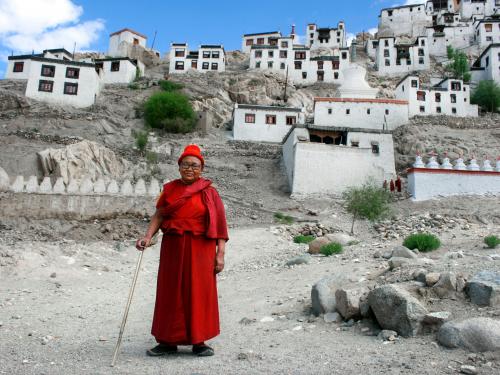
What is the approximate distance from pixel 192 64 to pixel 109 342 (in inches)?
2044

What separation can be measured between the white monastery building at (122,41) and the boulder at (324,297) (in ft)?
191

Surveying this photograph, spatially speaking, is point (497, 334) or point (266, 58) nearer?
point (497, 334)

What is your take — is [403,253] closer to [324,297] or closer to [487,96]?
[324,297]

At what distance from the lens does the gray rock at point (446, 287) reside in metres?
5.55

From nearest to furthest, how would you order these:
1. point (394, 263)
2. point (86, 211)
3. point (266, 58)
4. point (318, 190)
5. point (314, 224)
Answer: point (394, 263) < point (86, 211) < point (314, 224) < point (318, 190) < point (266, 58)

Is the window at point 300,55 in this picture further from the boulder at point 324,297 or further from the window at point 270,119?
the boulder at point 324,297

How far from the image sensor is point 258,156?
30.4 m

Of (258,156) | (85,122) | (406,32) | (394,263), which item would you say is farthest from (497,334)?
(406,32)

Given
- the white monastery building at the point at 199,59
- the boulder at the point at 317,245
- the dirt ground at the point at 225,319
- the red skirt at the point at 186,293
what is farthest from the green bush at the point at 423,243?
the white monastery building at the point at 199,59

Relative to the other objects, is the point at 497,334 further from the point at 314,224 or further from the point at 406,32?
the point at 406,32

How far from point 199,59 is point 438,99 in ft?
92.3

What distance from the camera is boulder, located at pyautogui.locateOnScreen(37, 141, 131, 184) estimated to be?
21.7 metres

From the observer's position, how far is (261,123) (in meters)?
35.9

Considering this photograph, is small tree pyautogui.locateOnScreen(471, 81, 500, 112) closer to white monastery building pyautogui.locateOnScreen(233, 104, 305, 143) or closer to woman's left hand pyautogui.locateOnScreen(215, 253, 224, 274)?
white monastery building pyautogui.locateOnScreen(233, 104, 305, 143)
